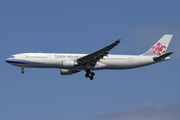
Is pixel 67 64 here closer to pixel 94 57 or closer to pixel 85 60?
pixel 85 60

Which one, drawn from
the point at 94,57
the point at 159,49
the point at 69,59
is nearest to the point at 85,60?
the point at 94,57

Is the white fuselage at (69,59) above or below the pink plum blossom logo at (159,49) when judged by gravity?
below

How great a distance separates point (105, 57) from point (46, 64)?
8926 mm

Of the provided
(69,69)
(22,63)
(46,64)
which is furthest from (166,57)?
(22,63)

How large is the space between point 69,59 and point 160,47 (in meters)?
15.5

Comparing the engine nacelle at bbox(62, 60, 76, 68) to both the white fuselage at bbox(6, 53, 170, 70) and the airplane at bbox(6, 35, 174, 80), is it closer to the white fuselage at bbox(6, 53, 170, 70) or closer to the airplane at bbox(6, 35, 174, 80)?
the airplane at bbox(6, 35, 174, 80)

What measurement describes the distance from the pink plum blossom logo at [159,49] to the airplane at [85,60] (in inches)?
62.1

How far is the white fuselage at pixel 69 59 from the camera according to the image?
52406mm

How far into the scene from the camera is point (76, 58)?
175ft

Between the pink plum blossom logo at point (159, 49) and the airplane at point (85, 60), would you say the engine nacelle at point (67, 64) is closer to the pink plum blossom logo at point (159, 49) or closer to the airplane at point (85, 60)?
the airplane at point (85, 60)

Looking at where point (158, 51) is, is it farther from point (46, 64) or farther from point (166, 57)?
point (46, 64)

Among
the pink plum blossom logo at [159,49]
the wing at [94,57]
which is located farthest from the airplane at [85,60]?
the pink plum blossom logo at [159,49]

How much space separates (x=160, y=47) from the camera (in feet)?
192

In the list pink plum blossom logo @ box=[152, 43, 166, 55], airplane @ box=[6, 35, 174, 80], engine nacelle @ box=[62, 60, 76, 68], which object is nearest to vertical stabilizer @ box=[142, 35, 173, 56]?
pink plum blossom logo @ box=[152, 43, 166, 55]
